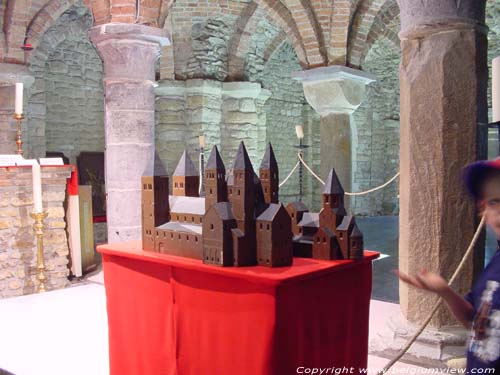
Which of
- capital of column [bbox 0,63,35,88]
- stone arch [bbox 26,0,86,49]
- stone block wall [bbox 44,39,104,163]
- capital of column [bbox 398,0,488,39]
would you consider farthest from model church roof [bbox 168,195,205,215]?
stone block wall [bbox 44,39,104,163]

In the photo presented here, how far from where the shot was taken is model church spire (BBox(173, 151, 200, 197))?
274 centimetres

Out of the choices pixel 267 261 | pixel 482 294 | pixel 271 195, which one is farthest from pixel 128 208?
pixel 482 294

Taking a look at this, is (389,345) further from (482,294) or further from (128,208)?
(128,208)

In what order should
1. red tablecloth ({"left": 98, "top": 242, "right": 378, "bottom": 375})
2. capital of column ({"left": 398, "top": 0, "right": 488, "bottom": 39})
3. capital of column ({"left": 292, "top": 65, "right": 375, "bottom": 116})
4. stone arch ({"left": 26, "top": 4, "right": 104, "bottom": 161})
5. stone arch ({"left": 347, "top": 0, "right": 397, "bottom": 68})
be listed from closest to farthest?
red tablecloth ({"left": 98, "top": 242, "right": 378, "bottom": 375})
capital of column ({"left": 398, "top": 0, "right": 488, "bottom": 39})
capital of column ({"left": 292, "top": 65, "right": 375, "bottom": 116})
stone arch ({"left": 347, "top": 0, "right": 397, "bottom": 68})
stone arch ({"left": 26, "top": 4, "right": 104, "bottom": 161})

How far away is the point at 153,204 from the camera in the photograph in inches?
99.7

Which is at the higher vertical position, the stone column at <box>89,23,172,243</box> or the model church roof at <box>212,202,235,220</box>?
the stone column at <box>89,23,172,243</box>

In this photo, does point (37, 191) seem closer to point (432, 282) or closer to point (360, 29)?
point (432, 282)

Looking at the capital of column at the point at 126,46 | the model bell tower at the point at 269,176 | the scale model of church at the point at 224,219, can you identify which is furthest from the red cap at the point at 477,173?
the capital of column at the point at 126,46

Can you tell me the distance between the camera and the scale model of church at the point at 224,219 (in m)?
2.09

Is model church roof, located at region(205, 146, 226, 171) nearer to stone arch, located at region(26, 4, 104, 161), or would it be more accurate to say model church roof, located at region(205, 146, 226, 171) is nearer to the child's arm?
the child's arm

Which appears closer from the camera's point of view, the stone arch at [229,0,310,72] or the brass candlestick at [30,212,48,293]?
the brass candlestick at [30,212,48,293]

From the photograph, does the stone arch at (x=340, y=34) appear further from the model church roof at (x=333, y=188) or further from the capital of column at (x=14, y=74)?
the model church roof at (x=333, y=188)

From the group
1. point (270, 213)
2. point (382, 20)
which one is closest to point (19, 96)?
point (270, 213)

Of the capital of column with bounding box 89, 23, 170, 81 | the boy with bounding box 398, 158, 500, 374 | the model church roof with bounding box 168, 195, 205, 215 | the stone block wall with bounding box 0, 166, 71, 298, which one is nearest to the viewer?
the boy with bounding box 398, 158, 500, 374
